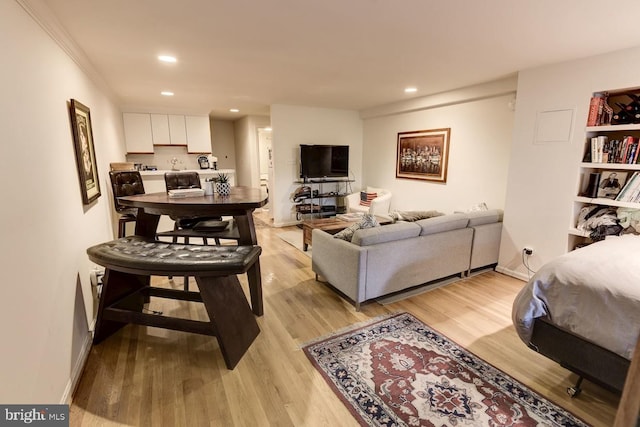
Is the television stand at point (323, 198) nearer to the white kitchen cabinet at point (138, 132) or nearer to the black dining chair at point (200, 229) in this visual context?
the black dining chair at point (200, 229)

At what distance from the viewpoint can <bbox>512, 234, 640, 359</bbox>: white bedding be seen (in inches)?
58.5

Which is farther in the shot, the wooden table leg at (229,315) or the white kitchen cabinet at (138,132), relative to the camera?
the white kitchen cabinet at (138,132)

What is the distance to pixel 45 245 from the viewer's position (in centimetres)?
161

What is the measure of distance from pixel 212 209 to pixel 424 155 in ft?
13.1

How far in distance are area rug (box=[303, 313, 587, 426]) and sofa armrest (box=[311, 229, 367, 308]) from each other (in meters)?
0.40

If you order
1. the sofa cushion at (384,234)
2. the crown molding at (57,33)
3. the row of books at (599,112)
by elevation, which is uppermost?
the crown molding at (57,33)

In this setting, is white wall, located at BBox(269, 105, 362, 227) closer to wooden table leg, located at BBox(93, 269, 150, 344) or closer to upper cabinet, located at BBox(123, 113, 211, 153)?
upper cabinet, located at BBox(123, 113, 211, 153)

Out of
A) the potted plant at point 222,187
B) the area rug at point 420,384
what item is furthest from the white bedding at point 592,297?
the potted plant at point 222,187

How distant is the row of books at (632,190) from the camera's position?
2.59 m

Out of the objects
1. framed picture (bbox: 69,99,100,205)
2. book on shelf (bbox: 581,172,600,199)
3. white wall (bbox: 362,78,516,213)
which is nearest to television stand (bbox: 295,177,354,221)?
white wall (bbox: 362,78,516,213)

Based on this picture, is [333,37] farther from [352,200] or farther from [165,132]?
[165,132]

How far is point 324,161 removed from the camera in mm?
5926

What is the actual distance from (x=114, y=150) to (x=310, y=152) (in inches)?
125

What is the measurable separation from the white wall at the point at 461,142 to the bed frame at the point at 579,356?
2.51 metres
